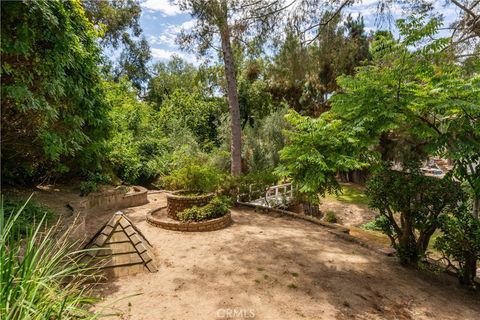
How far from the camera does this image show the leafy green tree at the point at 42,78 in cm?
382

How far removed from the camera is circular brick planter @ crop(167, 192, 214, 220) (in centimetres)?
786

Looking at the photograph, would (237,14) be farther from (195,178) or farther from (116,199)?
(116,199)

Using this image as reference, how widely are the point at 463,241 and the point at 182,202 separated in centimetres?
631

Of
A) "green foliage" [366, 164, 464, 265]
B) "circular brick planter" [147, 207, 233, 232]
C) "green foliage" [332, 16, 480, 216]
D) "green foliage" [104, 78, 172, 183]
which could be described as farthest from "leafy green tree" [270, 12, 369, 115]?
"green foliage" [104, 78, 172, 183]

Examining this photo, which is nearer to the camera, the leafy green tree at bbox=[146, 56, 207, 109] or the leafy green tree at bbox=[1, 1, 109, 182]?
the leafy green tree at bbox=[1, 1, 109, 182]

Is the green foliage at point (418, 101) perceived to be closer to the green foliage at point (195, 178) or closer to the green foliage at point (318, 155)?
the green foliage at point (318, 155)

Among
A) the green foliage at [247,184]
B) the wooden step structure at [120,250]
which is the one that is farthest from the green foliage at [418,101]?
the green foliage at [247,184]

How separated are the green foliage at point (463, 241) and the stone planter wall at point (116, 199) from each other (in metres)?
8.81

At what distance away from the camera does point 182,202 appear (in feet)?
25.8

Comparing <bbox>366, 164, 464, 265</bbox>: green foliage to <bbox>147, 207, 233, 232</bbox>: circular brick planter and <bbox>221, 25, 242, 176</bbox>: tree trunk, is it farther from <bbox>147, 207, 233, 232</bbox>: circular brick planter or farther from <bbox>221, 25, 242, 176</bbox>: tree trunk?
<bbox>221, 25, 242, 176</bbox>: tree trunk

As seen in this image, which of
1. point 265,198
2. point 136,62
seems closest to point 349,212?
point 265,198

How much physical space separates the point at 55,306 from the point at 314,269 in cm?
435

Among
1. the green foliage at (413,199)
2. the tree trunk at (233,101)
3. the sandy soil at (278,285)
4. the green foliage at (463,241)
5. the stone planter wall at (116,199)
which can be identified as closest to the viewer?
the sandy soil at (278,285)

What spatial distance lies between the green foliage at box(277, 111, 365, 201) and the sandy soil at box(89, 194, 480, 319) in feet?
5.07
